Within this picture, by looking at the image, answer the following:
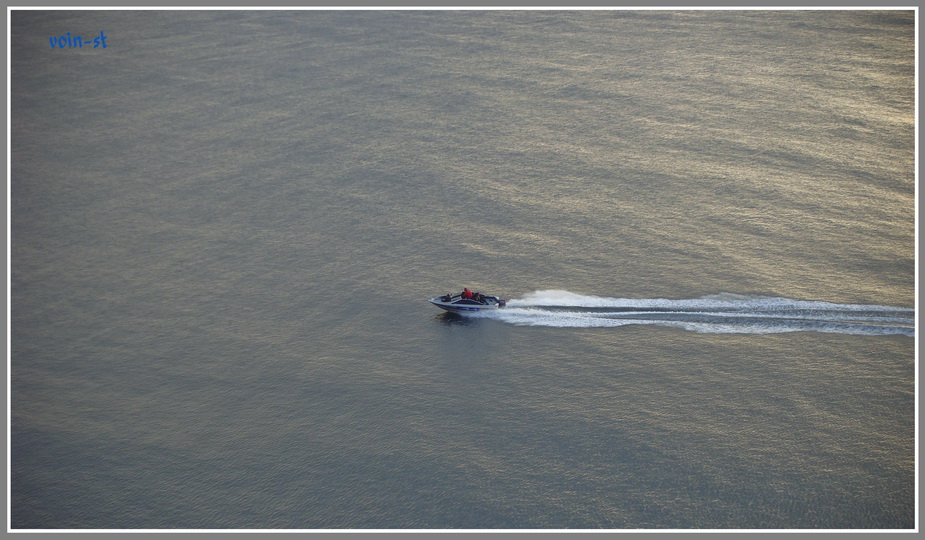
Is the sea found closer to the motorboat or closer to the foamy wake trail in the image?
the foamy wake trail

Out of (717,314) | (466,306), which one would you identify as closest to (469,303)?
(466,306)

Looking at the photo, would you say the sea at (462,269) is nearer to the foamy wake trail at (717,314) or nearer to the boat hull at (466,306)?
the foamy wake trail at (717,314)

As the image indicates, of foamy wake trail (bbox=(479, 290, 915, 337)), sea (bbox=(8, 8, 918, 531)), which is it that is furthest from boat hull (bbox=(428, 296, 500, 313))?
sea (bbox=(8, 8, 918, 531))

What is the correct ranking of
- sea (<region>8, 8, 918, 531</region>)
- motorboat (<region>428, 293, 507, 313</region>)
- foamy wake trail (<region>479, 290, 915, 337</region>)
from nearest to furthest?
sea (<region>8, 8, 918, 531</region>), foamy wake trail (<region>479, 290, 915, 337</region>), motorboat (<region>428, 293, 507, 313</region>)

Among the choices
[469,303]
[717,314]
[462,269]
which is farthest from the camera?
[462,269]

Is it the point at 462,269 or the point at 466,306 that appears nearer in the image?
the point at 466,306

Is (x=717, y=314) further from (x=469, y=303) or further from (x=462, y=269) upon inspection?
(x=462, y=269)
